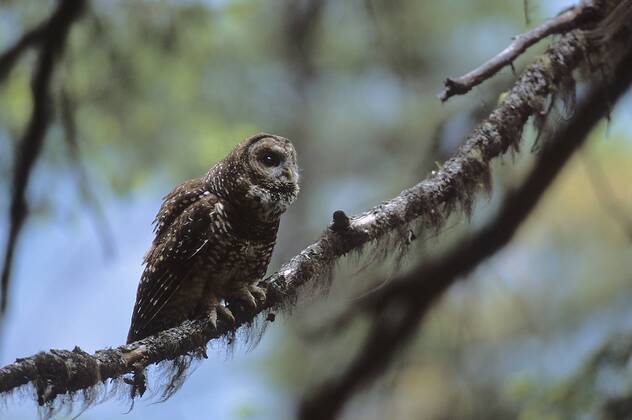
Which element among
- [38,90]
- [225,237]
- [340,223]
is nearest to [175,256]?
[225,237]

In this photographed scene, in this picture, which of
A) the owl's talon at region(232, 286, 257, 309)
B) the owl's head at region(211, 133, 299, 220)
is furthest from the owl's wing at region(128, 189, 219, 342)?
the owl's talon at region(232, 286, 257, 309)

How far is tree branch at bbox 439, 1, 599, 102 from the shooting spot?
2977 millimetres

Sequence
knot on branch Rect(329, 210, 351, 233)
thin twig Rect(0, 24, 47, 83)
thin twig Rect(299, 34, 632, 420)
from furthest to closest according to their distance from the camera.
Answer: thin twig Rect(0, 24, 47, 83), thin twig Rect(299, 34, 632, 420), knot on branch Rect(329, 210, 351, 233)

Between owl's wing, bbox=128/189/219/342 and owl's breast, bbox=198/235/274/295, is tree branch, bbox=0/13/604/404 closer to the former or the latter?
owl's breast, bbox=198/235/274/295

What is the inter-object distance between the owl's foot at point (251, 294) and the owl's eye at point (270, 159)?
49 centimetres

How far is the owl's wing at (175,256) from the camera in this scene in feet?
10.0

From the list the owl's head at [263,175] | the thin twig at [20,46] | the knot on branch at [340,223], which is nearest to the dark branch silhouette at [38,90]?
the thin twig at [20,46]

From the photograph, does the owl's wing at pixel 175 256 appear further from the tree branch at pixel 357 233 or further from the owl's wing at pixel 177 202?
the tree branch at pixel 357 233

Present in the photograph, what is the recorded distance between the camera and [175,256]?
3074 mm

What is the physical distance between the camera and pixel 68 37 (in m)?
4.73

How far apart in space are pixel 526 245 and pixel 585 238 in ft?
1.25

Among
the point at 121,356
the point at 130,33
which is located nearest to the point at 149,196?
the point at 130,33

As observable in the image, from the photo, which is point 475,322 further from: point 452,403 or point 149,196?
point 149,196

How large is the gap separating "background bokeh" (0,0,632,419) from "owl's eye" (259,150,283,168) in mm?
745
